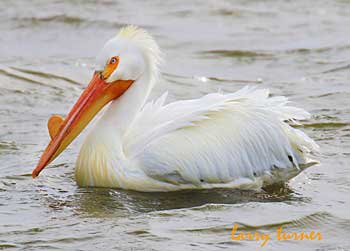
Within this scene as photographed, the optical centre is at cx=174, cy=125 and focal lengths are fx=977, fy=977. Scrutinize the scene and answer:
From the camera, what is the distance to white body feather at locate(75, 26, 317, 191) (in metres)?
6.25

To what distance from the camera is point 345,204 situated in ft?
19.9

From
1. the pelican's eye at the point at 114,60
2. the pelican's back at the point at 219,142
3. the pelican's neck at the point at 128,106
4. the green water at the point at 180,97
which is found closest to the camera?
the green water at the point at 180,97

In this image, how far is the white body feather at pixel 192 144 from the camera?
6254 millimetres

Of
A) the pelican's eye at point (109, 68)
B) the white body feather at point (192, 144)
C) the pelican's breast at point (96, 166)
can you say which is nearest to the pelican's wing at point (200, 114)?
the white body feather at point (192, 144)

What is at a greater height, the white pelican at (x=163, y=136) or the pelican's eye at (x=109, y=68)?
the pelican's eye at (x=109, y=68)

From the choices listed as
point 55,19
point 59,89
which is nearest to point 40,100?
point 59,89

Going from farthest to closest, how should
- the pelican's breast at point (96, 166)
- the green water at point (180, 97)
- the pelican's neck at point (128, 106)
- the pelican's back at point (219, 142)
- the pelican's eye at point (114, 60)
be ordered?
the pelican's neck at point (128, 106) → the pelican's eye at point (114, 60) → the pelican's breast at point (96, 166) → the pelican's back at point (219, 142) → the green water at point (180, 97)

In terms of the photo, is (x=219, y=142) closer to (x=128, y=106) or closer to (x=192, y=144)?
(x=192, y=144)

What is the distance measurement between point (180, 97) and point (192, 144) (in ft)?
9.77

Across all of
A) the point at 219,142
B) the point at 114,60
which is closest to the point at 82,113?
the point at 114,60

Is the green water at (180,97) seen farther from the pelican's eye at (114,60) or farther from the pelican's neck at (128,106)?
the pelican's eye at (114,60)

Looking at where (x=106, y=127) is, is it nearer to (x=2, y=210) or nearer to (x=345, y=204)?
(x=2, y=210)

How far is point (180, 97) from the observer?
9.24 meters

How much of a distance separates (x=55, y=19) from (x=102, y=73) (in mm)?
6426
